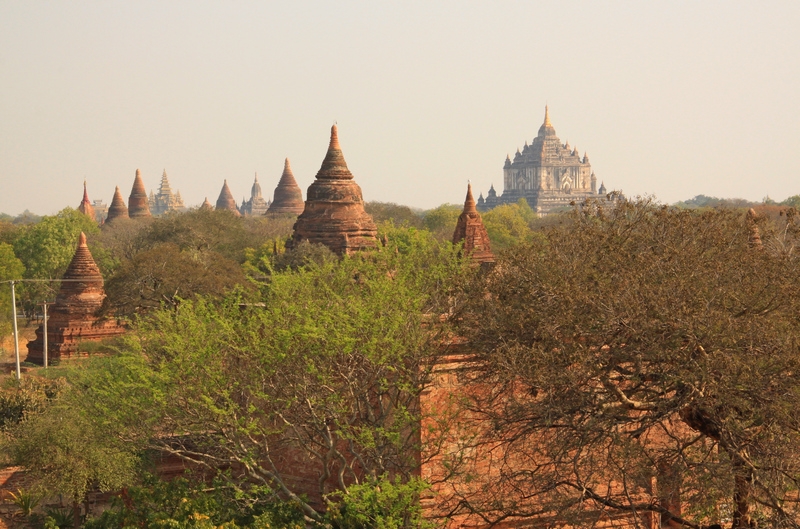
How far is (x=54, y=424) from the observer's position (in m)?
16.7

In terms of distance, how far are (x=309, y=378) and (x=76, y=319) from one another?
23369mm

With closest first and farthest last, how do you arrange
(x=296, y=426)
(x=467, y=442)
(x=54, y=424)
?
(x=467, y=442)
(x=296, y=426)
(x=54, y=424)

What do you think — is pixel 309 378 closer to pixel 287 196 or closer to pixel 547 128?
pixel 287 196

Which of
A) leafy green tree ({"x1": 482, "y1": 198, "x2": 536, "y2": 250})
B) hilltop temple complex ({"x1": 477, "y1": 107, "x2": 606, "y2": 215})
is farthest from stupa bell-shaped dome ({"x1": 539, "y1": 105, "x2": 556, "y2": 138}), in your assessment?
leafy green tree ({"x1": 482, "y1": 198, "x2": 536, "y2": 250})

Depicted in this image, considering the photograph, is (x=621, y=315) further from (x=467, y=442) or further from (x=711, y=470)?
(x=467, y=442)

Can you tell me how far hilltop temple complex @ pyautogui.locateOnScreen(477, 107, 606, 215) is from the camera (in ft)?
568

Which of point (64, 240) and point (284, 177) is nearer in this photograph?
point (64, 240)

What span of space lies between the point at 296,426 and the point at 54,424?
4.81 m

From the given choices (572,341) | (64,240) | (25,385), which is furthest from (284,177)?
(572,341)

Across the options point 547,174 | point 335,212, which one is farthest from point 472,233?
point 547,174

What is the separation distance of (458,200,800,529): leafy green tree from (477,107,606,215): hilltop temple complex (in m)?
159

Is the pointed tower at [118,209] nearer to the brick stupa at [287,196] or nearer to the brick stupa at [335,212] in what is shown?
the brick stupa at [287,196]

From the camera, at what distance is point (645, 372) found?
11.3 metres

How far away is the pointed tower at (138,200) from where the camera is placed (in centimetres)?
8562
